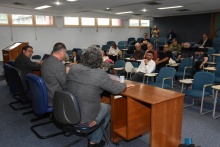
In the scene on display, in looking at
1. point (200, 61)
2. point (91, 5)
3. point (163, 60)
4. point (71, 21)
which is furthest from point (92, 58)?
point (71, 21)

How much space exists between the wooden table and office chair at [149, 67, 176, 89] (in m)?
1.56

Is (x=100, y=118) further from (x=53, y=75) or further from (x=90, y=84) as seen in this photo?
(x=53, y=75)

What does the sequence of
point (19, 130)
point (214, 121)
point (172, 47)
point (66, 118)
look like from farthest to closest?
point (172, 47) < point (214, 121) < point (19, 130) < point (66, 118)

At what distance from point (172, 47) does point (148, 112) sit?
6.14 metres

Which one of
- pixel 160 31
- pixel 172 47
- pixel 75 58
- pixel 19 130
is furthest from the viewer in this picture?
pixel 160 31

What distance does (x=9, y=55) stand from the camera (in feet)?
19.1

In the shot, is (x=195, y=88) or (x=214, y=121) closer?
(x=214, y=121)

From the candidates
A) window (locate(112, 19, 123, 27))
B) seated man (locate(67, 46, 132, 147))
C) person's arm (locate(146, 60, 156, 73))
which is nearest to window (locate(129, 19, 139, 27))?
window (locate(112, 19, 123, 27))

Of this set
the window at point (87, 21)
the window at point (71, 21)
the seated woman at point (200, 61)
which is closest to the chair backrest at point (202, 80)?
the seated woman at point (200, 61)

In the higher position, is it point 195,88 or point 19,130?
point 195,88

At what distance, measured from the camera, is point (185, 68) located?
5523mm

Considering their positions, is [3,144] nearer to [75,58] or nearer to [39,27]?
[75,58]

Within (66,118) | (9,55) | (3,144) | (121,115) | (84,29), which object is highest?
(84,29)

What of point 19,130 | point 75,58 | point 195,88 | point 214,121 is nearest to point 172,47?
point 75,58
